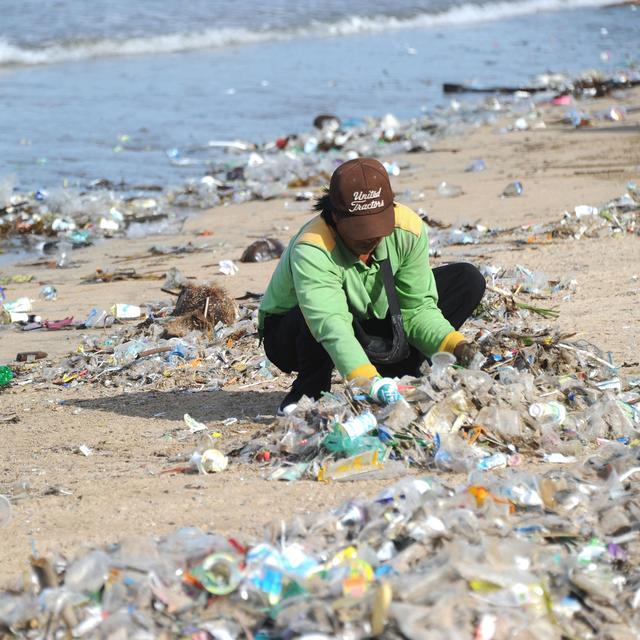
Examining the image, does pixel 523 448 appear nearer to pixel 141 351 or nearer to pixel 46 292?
pixel 141 351

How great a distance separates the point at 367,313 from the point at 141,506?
1.30m

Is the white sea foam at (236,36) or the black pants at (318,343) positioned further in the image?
the white sea foam at (236,36)

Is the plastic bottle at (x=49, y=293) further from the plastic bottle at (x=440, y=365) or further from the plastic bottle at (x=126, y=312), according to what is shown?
the plastic bottle at (x=440, y=365)

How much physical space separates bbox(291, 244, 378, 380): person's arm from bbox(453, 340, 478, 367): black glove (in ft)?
1.38

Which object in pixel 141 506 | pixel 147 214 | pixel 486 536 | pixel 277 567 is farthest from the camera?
pixel 147 214

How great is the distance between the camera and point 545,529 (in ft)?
10.4

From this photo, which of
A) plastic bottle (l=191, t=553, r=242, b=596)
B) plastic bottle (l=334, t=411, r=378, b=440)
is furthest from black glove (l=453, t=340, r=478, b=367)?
plastic bottle (l=191, t=553, r=242, b=596)

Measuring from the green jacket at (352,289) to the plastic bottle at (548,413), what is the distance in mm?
477

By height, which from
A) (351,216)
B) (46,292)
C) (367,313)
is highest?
(351,216)

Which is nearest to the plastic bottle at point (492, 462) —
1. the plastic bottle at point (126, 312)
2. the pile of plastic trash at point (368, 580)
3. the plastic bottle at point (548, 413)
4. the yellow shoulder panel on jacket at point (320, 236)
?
the plastic bottle at point (548, 413)

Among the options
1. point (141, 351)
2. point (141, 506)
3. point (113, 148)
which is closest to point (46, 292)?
point (141, 351)

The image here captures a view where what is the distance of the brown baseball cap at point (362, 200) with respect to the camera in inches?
158

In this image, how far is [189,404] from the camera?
17.0ft

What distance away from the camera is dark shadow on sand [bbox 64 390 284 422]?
4.96 meters
